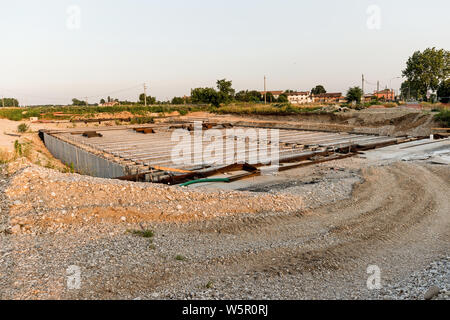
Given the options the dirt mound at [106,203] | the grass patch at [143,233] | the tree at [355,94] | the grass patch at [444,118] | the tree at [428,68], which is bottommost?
the grass patch at [143,233]

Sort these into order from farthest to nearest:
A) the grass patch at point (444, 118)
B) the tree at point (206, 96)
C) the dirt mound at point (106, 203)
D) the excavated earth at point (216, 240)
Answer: the tree at point (206, 96) < the grass patch at point (444, 118) < the dirt mound at point (106, 203) < the excavated earth at point (216, 240)

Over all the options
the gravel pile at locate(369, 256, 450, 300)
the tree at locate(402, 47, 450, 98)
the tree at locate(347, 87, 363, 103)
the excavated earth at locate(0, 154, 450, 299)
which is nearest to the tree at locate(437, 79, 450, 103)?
the tree at locate(402, 47, 450, 98)

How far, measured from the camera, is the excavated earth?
3309mm

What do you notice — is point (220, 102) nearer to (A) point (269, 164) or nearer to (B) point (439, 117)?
(B) point (439, 117)

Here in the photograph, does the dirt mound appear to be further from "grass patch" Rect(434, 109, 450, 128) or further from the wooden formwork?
"grass patch" Rect(434, 109, 450, 128)

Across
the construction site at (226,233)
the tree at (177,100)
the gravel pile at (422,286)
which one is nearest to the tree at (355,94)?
the construction site at (226,233)

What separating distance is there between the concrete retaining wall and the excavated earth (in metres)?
2.83

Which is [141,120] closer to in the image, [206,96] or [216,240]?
[206,96]

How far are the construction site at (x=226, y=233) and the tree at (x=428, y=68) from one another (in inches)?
1528

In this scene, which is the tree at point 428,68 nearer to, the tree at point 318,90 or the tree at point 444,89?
the tree at point 444,89

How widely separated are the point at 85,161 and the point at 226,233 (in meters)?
8.79

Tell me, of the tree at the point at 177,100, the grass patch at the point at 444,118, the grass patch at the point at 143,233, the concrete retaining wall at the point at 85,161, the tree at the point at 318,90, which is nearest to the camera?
the grass patch at the point at 143,233

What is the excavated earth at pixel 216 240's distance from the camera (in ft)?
10.9

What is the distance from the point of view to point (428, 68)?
40.7 metres
